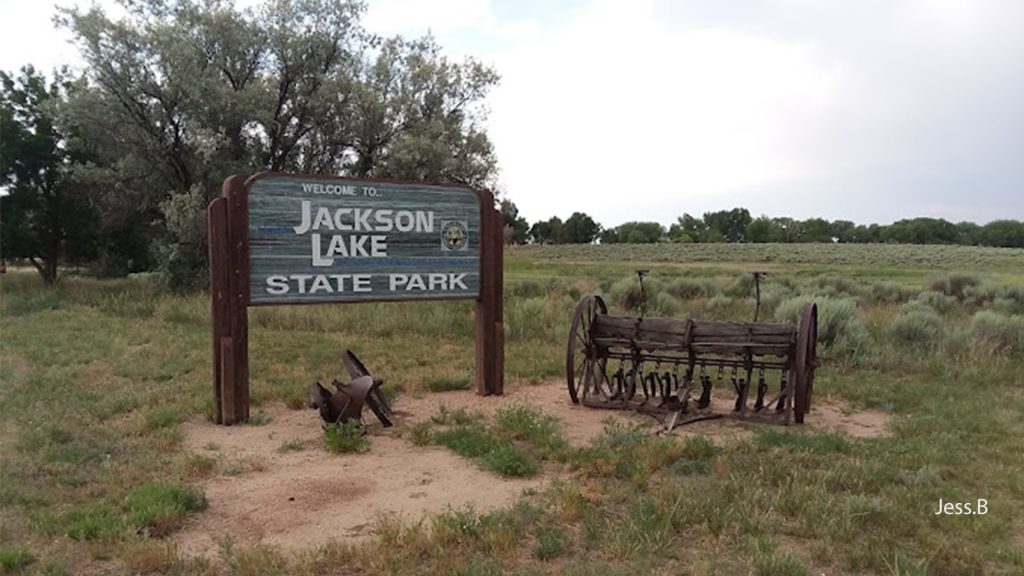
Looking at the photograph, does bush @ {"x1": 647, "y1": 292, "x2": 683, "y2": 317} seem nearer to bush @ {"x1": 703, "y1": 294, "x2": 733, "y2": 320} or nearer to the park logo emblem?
bush @ {"x1": 703, "y1": 294, "x2": 733, "y2": 320}

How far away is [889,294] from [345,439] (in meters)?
19.3

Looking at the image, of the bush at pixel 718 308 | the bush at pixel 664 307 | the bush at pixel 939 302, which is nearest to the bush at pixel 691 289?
the bush at pixel 718 308

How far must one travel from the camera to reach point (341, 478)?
5066 millimetres

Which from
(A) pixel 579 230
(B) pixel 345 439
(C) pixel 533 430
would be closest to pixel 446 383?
(C) pixel 533 430

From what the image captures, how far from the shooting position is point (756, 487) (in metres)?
4.67

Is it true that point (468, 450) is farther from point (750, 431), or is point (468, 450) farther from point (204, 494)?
point (750, 431)

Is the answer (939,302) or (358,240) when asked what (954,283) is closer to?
(939,302)

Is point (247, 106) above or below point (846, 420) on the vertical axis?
above

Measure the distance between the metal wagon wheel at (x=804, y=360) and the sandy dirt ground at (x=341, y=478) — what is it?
270 mm

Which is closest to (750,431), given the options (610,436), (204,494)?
(610,436)

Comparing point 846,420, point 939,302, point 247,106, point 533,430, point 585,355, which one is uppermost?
point 247,106

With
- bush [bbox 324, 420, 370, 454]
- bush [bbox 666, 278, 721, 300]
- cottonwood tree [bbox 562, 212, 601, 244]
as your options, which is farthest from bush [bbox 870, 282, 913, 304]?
cottonwood tree [bbox 562, 212, 601, 244]

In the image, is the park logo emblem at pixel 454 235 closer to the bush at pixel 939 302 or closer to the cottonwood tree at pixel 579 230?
the bush at pixel 939 302

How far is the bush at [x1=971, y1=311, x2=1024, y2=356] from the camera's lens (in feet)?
33.9
